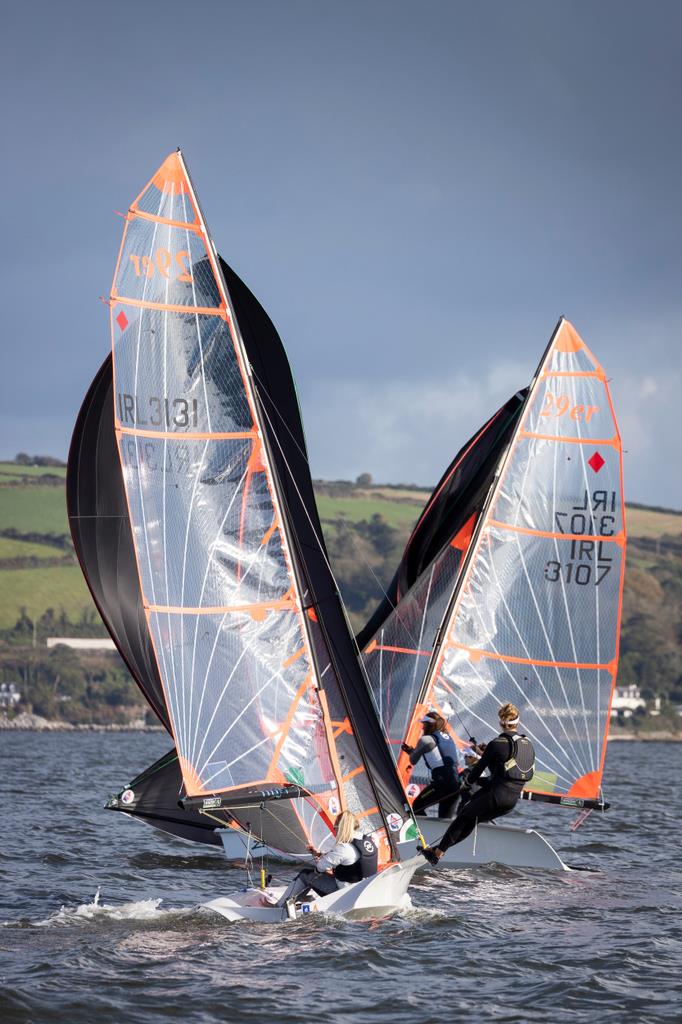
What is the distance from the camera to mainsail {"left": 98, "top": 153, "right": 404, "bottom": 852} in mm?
15117

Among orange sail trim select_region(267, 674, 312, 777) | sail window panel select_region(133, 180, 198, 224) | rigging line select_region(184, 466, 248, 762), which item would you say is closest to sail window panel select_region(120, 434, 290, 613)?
rigging line select_region(184, 466, 248, 762)

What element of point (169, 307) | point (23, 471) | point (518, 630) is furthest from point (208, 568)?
point (23, 471)

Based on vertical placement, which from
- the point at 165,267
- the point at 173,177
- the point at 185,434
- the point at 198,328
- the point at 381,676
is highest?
the point at 173,177

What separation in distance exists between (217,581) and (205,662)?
0.95 m

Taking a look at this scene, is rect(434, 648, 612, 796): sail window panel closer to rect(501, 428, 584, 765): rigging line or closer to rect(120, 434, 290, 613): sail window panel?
rect(501, 428, 584, 765): rigging line

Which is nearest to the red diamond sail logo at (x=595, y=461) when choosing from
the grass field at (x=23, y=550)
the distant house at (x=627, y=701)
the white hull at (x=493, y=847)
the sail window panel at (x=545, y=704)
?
the sail window panel at (x=545, y=704)

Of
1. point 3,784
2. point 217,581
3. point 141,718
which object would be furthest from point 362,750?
point 141,718

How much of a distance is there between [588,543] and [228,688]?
7.64 metres

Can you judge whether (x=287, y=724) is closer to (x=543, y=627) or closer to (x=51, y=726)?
(x=543, y=627)

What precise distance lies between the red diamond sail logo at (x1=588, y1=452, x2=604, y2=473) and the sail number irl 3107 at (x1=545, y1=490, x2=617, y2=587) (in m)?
0.36

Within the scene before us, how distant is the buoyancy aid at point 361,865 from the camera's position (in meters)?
14.0

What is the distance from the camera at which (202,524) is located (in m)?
15.5

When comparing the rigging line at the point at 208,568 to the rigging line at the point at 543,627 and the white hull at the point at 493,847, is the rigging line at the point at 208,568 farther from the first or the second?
the rigging line at the point at 543,627

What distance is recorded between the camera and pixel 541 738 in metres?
20.5
